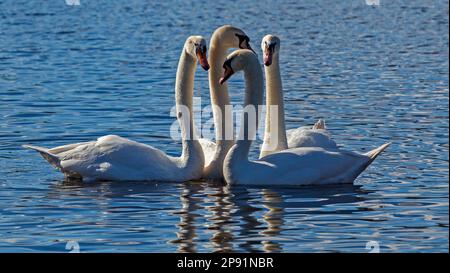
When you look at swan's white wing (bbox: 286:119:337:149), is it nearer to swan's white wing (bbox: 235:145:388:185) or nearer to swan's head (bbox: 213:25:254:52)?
swan's white wing (bbox: 235:145:388:185)

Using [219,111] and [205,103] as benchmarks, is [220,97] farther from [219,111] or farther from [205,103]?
[205,103]

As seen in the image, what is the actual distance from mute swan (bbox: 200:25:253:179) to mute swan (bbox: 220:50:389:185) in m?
0.46

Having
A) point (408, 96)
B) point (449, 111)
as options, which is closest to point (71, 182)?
point (449, 111)

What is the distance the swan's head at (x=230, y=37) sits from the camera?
15.7m

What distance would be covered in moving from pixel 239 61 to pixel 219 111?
98 cm

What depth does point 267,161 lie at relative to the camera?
1514cm

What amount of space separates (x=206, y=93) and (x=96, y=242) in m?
11.8

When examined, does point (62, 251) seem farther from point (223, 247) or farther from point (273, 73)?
point (273, 73)

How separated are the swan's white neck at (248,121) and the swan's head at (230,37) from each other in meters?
0.70

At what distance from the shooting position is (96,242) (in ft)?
40.2

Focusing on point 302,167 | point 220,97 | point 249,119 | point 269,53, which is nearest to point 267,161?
point 302,167

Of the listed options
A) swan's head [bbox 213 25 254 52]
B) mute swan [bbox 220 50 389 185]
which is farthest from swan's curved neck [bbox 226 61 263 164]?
swan's head [bbox 213 25 254 52]

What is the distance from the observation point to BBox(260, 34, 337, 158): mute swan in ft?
51.0

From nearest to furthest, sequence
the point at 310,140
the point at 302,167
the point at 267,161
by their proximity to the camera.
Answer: the point at 302,167 → the point at 267,161 → the point at 310,140
